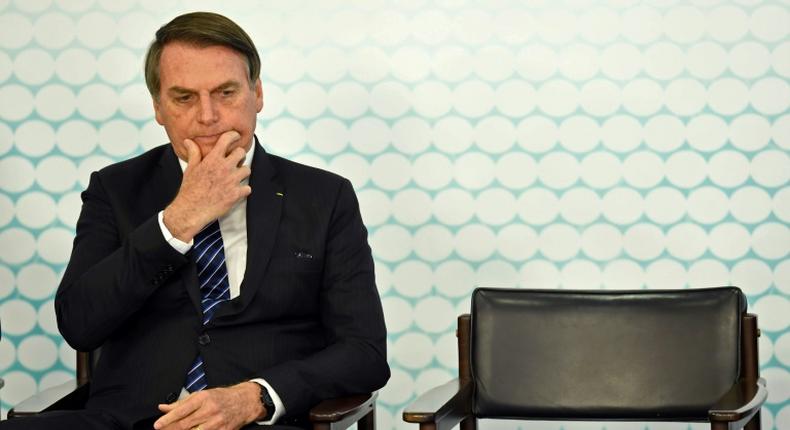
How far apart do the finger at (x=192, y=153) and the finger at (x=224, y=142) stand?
4cm

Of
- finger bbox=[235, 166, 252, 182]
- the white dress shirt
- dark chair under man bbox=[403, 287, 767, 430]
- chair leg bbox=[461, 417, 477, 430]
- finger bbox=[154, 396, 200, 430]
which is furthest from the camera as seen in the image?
chair leg bbox=[461, 417, 477, 430]

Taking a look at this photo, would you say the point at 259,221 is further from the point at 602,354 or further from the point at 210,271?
the point at 602,354

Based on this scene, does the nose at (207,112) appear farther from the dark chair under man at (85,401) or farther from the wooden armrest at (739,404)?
the wooden armrest at (739,404)

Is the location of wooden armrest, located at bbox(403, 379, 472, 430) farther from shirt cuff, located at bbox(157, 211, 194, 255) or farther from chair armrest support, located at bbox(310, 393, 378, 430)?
shirt cuff, located at bbox(157, 211, 194, 255)

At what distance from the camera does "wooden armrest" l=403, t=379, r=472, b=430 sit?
118 inches

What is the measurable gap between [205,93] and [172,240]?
0.39 m

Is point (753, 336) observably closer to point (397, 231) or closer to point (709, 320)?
point (709, 320)

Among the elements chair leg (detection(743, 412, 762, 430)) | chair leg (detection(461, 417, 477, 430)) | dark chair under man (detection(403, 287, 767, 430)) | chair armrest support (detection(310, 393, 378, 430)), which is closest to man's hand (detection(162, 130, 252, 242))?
chair armrest support (detection(310, 393, 378, 430))

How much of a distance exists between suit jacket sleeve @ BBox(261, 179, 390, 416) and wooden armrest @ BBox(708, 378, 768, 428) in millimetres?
844

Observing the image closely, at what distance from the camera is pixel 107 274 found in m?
3.00

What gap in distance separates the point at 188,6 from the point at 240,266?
1.28 metres

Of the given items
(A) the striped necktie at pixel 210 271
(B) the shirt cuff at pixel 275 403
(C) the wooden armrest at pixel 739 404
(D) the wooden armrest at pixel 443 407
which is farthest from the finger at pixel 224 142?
(C) the wooden armrest at pixel 739 404

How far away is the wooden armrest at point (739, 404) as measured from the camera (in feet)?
9.62

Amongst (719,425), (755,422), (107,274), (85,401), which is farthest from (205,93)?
(755,422)
